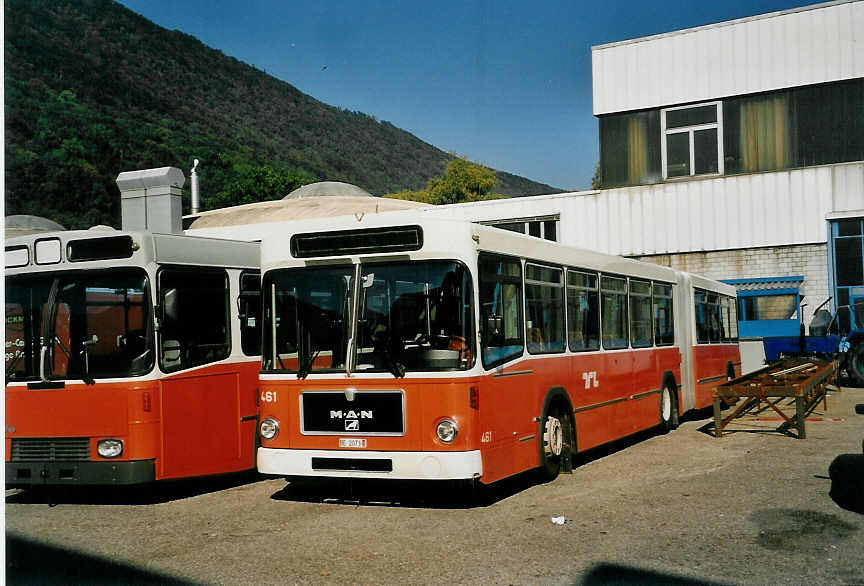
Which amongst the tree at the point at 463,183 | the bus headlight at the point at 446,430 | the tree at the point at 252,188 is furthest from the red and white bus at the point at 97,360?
the tree at the point at 252,188

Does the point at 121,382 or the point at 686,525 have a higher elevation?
the point at 121,382

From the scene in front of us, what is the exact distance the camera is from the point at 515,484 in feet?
33.5

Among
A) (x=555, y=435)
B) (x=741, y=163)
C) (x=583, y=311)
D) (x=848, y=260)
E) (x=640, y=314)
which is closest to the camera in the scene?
(x=555, y=435)

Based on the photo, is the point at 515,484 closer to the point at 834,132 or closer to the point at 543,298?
the point at 543,298

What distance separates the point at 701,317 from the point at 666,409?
10.7ft

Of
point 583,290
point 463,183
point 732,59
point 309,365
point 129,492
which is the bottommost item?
point 129,492

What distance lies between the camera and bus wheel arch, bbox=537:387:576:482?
9984 millimetres

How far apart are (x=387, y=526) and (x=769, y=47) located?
21460mm

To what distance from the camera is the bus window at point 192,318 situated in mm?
9547

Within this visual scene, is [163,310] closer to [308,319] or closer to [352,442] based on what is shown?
[308,319]

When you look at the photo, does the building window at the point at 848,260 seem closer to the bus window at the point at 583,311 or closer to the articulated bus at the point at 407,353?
the bus window at the point at 583,311

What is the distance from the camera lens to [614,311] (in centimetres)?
1259

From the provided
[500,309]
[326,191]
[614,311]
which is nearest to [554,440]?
[500,309]

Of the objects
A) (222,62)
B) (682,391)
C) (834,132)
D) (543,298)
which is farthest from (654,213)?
(222,62)
